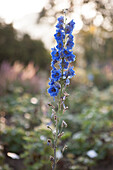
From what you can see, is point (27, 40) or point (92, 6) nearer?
point (27, 40)

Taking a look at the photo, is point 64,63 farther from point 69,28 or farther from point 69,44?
point 69,28

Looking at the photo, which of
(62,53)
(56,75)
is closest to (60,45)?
(62,53)

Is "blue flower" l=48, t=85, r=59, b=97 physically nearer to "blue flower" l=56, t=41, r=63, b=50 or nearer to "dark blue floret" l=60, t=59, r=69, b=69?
"dark blue floret" l=60, t=59, r=69, b=69

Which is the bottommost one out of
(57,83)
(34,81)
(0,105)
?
(57,83)

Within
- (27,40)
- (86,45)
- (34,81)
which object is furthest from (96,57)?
(34,81)

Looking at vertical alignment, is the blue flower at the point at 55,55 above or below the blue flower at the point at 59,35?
below

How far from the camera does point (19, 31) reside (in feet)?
34.5

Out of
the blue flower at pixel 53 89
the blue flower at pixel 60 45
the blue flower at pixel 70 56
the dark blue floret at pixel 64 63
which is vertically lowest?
the blue flower at pixel 53 89

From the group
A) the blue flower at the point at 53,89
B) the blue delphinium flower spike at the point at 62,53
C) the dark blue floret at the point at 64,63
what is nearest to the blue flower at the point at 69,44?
the blue delphinium flower spike at the point at 62,53

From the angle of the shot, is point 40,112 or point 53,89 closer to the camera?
point 53,89

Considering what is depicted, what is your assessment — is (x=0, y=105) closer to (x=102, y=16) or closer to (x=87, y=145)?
(x=87, y=145)

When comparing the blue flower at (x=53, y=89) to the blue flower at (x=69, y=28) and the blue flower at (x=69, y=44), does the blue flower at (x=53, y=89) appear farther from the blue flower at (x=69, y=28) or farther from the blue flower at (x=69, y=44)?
the blue flower at (x=69, y=28)

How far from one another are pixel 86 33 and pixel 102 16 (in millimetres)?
2629

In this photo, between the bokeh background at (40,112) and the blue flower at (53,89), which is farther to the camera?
the bokeh background at (40,112)
